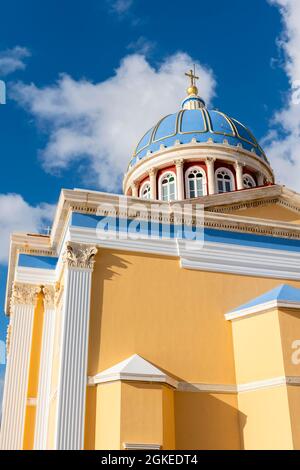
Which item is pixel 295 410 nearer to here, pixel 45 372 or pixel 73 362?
pixel 73 362

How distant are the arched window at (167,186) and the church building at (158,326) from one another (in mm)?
7215

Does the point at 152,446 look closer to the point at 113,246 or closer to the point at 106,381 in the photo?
the point at 106,381

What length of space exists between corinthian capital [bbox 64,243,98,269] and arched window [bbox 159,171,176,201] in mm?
9921

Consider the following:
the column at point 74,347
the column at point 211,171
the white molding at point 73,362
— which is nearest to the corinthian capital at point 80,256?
the column at point 74,347

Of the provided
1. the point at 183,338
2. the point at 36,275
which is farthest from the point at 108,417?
the point at 36,275

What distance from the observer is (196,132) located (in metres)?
24.4

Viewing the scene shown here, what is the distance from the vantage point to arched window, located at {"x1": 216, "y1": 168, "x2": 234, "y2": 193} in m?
23.4

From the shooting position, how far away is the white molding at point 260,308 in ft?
44.3

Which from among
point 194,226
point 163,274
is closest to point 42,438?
point 163,274

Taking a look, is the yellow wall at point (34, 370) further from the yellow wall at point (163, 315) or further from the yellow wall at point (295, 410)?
the yellow wall at point (295, 410)

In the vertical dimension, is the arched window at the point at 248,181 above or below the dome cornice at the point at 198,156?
below

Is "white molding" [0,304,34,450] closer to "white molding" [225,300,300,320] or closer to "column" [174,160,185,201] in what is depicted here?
"white molding" [225,300,300,320]

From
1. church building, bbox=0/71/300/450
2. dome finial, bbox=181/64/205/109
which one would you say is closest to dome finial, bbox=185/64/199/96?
dome finial, bbox=181/64/205/109

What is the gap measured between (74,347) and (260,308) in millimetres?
4473
